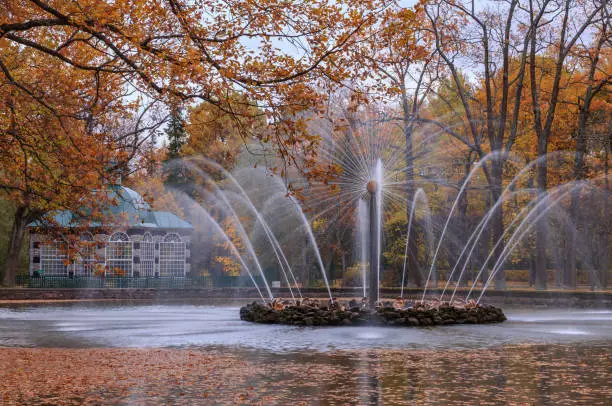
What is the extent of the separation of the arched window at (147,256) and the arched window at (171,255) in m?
0.55

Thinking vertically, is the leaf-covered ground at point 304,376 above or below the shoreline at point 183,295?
below

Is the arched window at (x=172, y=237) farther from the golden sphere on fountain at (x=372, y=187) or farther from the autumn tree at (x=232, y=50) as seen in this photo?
the autumn tree at (x=232, y=50)

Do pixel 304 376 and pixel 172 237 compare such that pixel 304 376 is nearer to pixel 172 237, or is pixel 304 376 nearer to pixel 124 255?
pixel 124 255

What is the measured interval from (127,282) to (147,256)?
4.57 metres

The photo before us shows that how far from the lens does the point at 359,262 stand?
50.2 metres

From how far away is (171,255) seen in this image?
163 ft

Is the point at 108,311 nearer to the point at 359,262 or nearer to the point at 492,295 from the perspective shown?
A: the point at 492,295

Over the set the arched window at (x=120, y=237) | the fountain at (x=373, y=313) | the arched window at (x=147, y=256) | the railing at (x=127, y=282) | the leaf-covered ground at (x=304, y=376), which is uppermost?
the arched window at (x=120, y=237)

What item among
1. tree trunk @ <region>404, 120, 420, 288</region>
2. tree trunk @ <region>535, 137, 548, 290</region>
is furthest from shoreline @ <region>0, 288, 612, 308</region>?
tree trunk @ <region>404, 120, 420, 288</region>

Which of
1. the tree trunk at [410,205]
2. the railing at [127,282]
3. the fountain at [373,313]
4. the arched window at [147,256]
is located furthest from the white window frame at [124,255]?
the fountain at [373,313]

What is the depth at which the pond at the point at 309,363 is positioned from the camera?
31.2ft

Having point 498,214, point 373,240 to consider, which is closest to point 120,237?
point 498,214

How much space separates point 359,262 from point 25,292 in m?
21.4

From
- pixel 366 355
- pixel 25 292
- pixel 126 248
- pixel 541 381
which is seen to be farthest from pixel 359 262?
pixel 541 381
